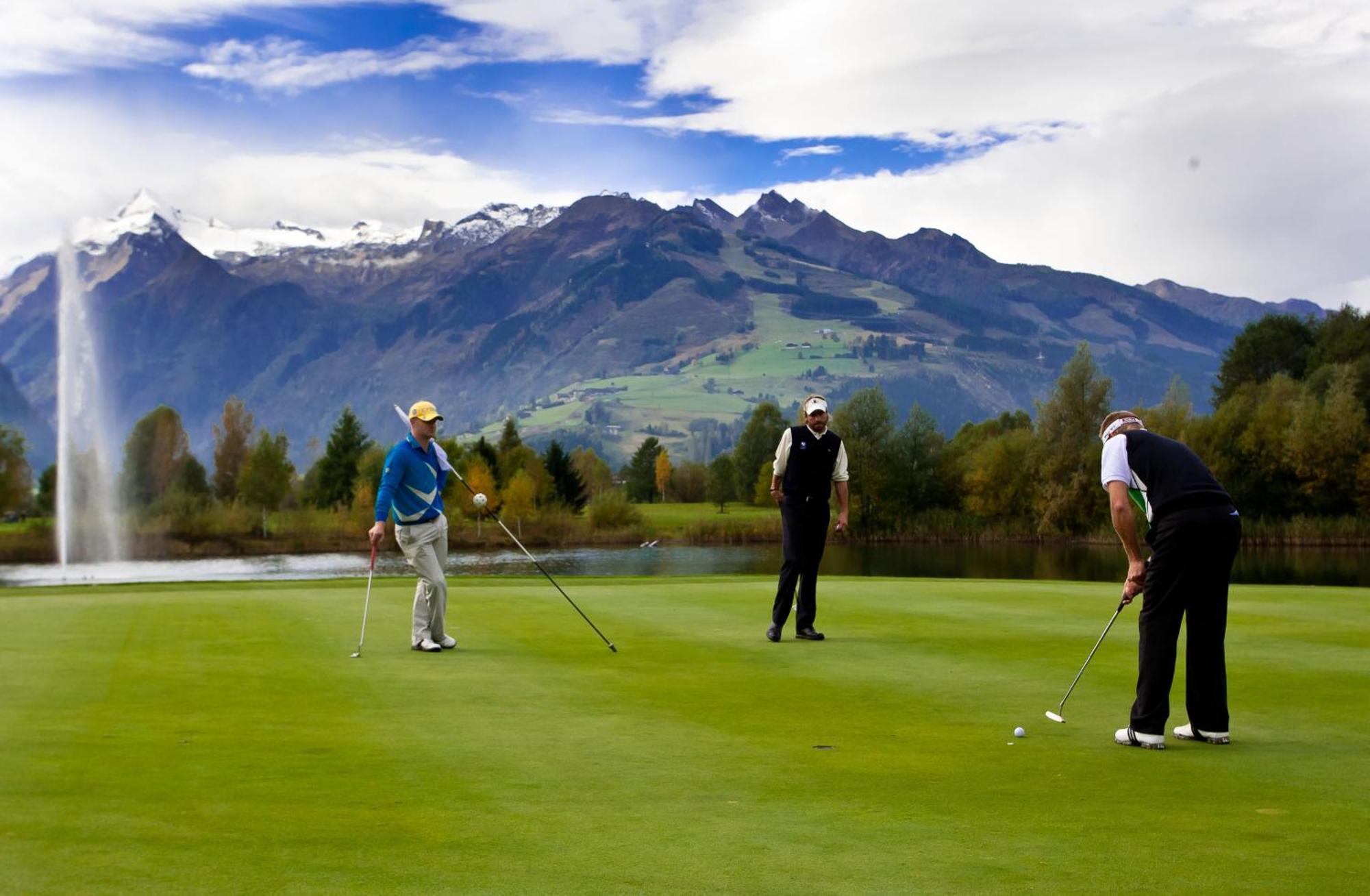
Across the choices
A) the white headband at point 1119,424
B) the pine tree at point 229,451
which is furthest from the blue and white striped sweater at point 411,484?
the pine tree at point 229,451

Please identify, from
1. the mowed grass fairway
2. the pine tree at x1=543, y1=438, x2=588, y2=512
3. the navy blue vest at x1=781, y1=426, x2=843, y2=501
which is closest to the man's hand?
the mowed grass fairway

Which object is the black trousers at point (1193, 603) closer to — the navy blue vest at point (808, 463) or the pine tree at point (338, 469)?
the navy blue vest at point (808, 463)

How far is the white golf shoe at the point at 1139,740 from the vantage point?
8352 millimetres

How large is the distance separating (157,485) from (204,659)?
9849 cm

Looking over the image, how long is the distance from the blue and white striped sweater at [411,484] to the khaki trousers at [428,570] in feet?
0.37

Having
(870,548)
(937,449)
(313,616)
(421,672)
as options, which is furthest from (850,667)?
(937,449)

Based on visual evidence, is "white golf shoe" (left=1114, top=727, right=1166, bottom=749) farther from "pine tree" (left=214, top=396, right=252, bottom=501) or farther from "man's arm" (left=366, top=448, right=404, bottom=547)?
"pine tree" (left=214, top=396, right=252, bottom=501)

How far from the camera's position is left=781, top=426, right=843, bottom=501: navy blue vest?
46.3 feet

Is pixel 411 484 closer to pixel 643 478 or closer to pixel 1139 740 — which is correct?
pixel 1139 740

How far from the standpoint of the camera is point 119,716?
9281 mm

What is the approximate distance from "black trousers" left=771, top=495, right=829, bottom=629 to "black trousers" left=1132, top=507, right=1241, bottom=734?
555cm

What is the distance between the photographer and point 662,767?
7727 millimetres

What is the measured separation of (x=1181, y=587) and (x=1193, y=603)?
0.14m

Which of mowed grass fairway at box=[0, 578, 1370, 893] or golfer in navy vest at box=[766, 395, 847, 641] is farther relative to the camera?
golfer in navy vest at box=[766, 395, 847, 641]
